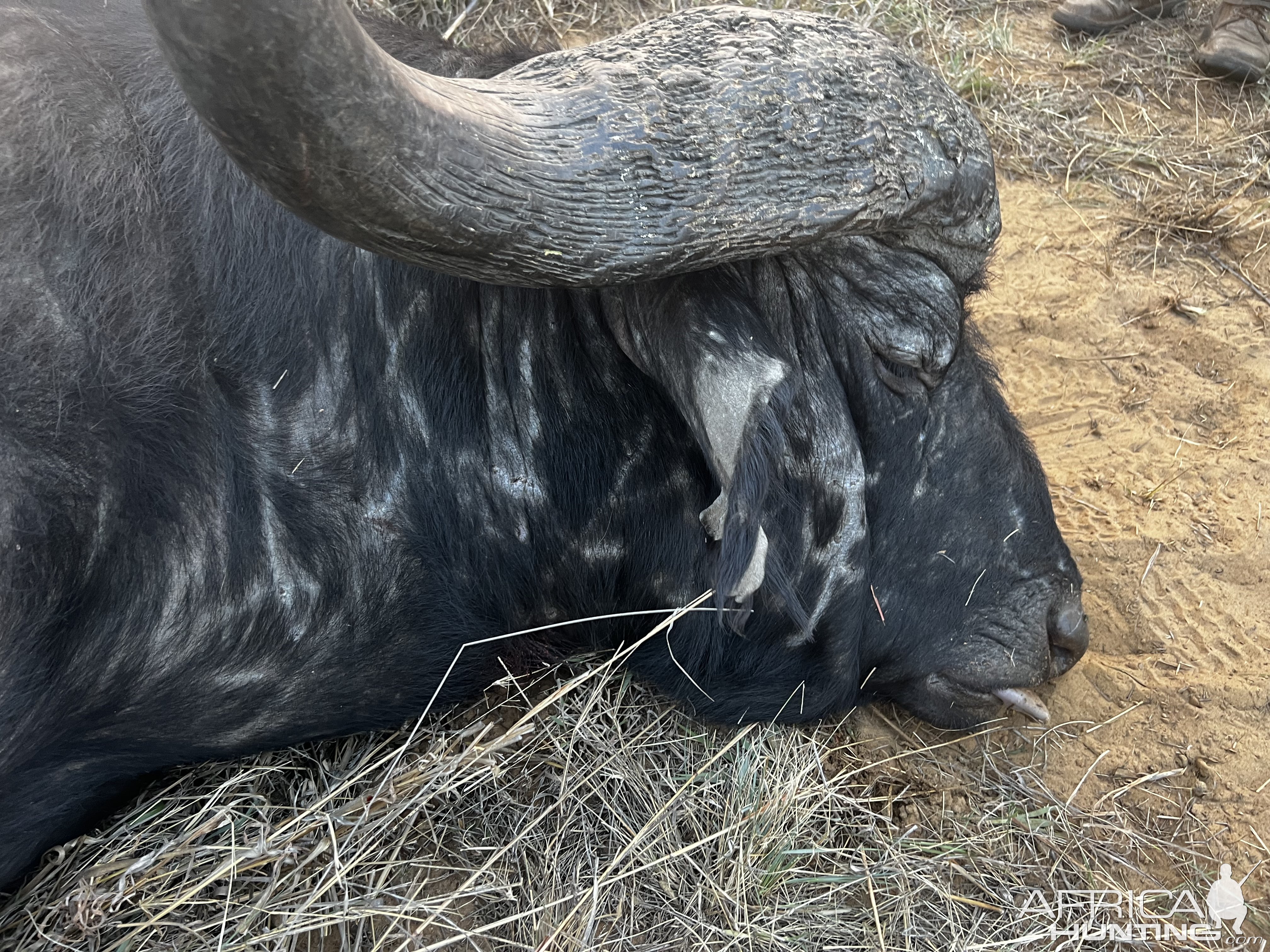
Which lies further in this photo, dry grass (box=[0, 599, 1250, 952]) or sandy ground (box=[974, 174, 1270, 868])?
sandy ground (box=[974, 174, 1270, 868])

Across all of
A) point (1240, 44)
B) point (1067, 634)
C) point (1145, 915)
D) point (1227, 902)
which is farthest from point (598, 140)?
point (1240, 44)

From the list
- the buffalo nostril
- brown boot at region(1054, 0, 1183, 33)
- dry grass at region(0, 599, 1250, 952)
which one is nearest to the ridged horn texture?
the buffalo nostril

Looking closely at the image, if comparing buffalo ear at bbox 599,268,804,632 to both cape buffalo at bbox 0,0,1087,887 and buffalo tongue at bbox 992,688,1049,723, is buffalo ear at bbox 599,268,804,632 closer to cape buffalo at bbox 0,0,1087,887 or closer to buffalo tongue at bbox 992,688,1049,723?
cape buffalo at bbox 0,0,1087,887

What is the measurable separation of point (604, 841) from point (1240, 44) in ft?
16.8

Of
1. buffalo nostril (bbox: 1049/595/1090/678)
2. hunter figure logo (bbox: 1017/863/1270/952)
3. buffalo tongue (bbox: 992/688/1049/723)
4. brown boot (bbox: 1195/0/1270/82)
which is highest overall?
brown boot (bbox: 1195/0/1270/82)

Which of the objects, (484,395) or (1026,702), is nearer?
(484,395)

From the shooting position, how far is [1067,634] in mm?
2830

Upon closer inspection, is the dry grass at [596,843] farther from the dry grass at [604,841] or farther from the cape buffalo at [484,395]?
the cape buffalo at [484,395]

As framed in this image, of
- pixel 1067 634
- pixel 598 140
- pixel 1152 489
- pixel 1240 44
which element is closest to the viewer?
pixel 598 140

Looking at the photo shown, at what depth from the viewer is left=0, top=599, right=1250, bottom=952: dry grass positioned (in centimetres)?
236

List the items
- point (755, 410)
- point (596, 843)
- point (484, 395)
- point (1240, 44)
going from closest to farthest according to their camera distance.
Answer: point (755, 410)
point (484, 395)
point (596, 843)
point (1240, 44)

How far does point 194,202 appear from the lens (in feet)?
7.00

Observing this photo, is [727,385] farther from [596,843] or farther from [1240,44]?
[1240,44]

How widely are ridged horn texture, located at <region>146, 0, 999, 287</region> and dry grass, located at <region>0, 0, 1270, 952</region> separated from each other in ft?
4.26
